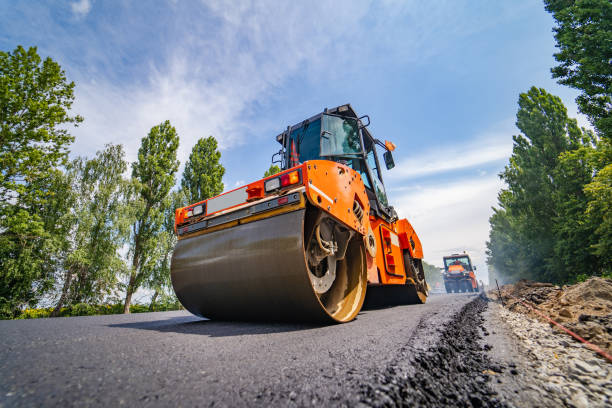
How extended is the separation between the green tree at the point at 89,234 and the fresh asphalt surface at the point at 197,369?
40.9 feet

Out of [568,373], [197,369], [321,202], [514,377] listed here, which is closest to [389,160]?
[321,202]

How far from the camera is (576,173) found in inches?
561

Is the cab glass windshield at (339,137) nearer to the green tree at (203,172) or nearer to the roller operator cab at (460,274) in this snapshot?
the green tree at (203,172)

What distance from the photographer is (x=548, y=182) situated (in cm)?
1616

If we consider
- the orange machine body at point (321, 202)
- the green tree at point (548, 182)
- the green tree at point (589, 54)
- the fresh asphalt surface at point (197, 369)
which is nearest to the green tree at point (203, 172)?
the orange machine body at point (321, 202)

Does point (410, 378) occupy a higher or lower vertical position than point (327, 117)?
lower

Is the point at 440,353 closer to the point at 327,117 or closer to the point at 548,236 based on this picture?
the point at 327,117

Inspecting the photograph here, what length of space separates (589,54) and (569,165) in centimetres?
776

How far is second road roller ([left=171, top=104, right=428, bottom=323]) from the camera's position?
2.18 meters

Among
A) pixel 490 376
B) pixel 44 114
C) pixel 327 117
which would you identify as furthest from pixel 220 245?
pixel 44 114

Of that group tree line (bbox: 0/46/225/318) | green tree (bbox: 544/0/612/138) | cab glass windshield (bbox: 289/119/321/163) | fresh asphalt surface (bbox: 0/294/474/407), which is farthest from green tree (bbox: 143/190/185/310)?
green tree (bbox: 544/0/612/138)

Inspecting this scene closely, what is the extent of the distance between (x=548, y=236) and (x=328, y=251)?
2056 cm

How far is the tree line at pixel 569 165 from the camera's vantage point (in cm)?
907

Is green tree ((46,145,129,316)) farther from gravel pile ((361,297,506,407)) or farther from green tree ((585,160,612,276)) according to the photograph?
green tree ((585,160,612,276))
